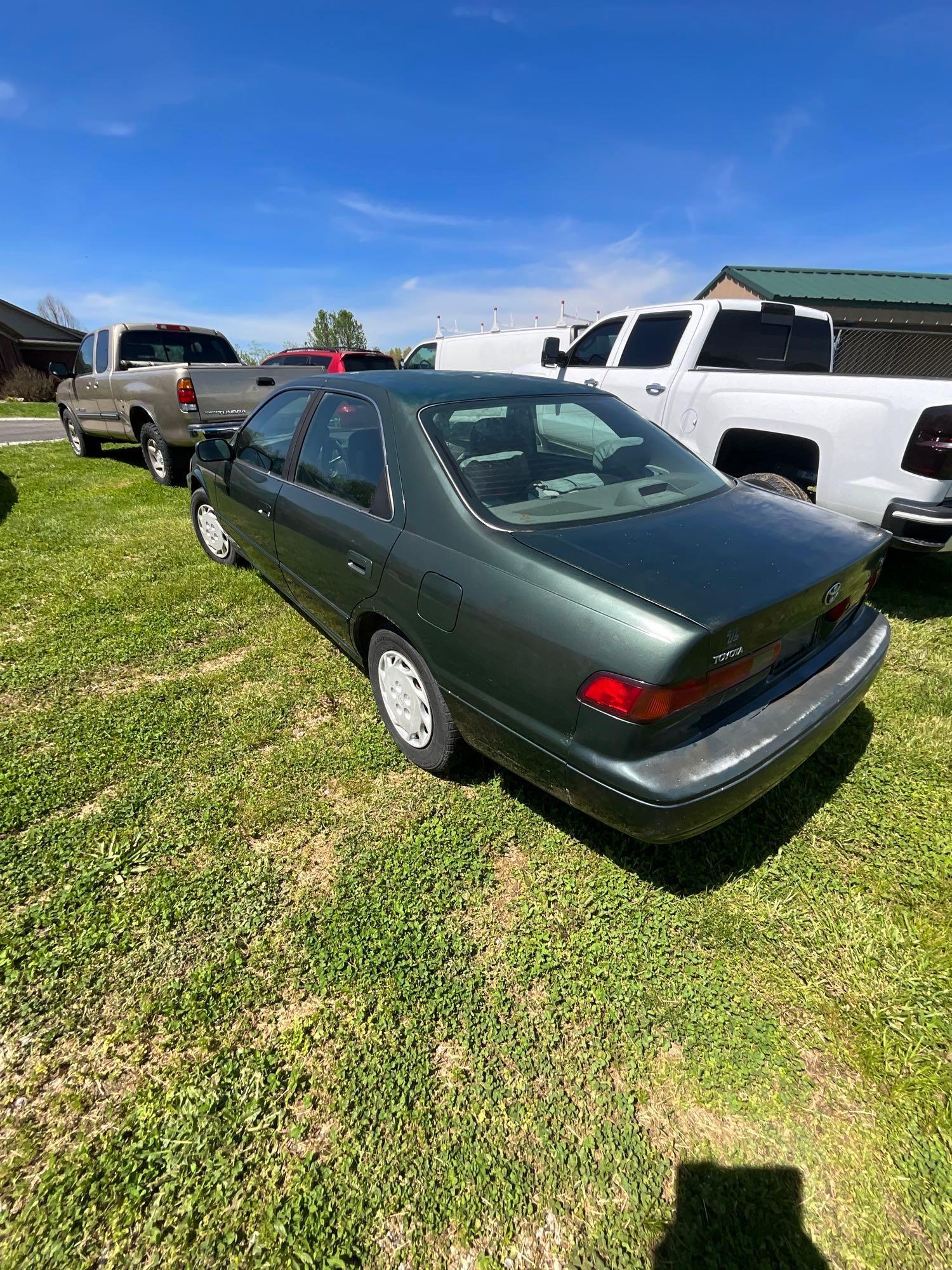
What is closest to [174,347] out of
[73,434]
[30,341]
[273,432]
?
[73,434]

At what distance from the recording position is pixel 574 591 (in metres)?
1.83

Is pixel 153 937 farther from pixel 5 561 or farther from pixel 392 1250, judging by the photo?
pixel 5 561

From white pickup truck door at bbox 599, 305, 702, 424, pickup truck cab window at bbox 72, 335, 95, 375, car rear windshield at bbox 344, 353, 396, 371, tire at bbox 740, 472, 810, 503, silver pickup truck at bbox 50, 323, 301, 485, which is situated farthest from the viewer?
car rear windshield at bbox 344, 353, 396, 371

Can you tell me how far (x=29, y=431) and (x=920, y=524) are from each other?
58.1 feet

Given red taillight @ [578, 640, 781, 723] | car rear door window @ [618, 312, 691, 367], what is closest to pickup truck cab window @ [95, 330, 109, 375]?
car rear door window @ [618, 312, 691, 367]

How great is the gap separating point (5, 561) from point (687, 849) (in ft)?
19.0

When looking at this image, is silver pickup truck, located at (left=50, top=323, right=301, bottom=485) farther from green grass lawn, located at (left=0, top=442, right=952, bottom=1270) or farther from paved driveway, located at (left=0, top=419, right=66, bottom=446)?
green grass lawn, located at (left=0, top=442, right=952, bottom=1270)

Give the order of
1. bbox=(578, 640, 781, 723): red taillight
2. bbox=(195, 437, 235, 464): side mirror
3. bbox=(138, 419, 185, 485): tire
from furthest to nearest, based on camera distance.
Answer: bbox=(138, 419, 185, 485): tire → bbox=(195, 437, 235, 464): side mirror → bbox=(578, 640, 781, 723): red taillight

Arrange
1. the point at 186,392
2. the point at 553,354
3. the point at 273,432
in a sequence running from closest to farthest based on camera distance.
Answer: the point at 273,432
the point at 553,354
the point at 186,392

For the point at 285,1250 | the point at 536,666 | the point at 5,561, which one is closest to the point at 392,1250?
the point at 285,1250

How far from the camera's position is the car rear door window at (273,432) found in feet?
11.5

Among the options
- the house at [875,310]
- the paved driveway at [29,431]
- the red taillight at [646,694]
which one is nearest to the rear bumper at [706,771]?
the red taillight at [646,694]

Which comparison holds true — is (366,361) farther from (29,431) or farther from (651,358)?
(651,358)

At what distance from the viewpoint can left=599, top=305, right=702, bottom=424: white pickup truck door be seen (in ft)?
17.5
